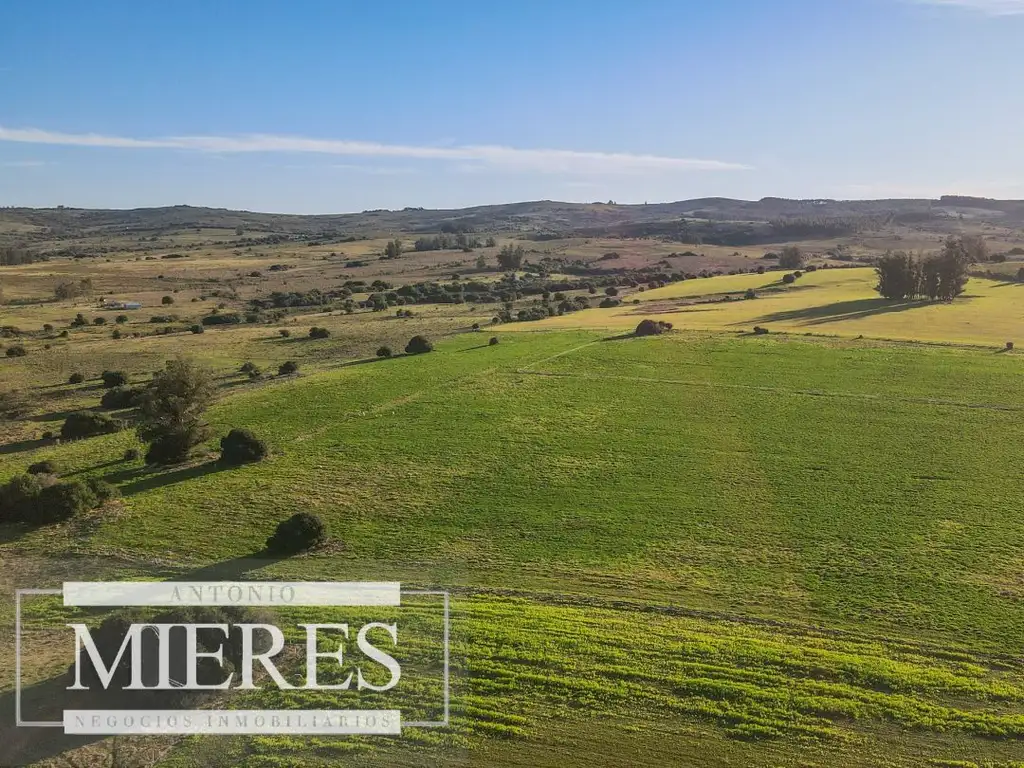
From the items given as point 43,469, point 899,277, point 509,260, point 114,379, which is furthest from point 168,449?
point 509,260

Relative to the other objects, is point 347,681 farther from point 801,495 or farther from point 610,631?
point 801,495

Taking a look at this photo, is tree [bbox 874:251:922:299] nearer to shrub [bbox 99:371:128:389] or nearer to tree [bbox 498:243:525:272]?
tree [bbox 498:243:525:272]

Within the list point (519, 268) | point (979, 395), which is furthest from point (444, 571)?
point (519, 268)

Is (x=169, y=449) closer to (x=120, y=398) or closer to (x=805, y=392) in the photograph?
(x=120, y=398)

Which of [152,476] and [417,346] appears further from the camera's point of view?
[417,346]
